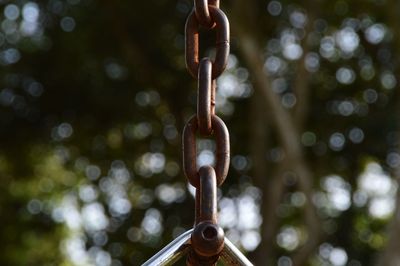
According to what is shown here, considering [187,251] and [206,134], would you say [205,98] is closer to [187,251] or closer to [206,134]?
[206,134]

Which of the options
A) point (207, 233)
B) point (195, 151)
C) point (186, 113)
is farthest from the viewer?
point (186, 113)

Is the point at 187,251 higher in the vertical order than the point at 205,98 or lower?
lower

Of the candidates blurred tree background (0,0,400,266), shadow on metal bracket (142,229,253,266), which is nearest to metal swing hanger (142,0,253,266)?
shadow on metal bracket (142,229,253,266)

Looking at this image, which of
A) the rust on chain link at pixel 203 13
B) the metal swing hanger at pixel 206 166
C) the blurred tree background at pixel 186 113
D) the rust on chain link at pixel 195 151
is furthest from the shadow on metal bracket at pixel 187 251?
the blurred tree background at pixel 186 113

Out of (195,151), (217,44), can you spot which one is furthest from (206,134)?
(217,44)

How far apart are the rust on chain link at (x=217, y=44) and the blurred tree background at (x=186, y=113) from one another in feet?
22.9

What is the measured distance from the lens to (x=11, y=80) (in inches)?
400

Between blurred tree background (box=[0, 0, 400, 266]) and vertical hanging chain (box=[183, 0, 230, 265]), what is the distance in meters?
6.99

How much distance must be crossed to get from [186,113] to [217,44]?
26.9 ft

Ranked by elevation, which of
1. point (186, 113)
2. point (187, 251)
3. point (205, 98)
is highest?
point (205, 98)

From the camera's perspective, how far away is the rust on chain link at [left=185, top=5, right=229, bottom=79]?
1699 millimetres

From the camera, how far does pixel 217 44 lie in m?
1.72

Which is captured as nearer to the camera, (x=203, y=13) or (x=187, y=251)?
(x=187, y=251)

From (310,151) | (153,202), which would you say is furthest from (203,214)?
(153,202)
